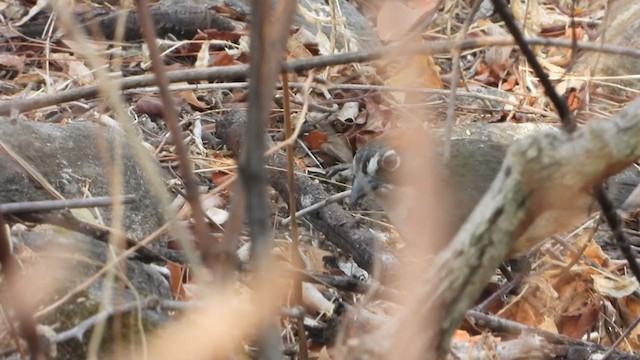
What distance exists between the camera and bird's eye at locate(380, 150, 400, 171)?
435 centimetres

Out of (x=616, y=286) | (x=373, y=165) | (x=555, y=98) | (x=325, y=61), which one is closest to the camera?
(x=555, y=98)

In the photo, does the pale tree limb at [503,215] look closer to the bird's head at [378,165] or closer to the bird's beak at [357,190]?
the bird's beak at [357,190]

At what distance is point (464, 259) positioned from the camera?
1378mm

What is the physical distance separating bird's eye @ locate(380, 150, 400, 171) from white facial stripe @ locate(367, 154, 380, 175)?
0.10 ft

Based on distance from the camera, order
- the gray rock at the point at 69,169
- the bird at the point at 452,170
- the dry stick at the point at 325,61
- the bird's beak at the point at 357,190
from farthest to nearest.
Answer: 1. the bird at the point at 452,170
2. the bird's beak at the point at 357,190
3. the gray rock at the point at 69,169
4. the dry stick at the point at 325,61

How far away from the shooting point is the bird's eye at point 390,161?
14.3 ft

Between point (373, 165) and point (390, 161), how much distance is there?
90 millimetres

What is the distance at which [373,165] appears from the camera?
4.34 metres

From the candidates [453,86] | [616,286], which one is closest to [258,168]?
[453,86]

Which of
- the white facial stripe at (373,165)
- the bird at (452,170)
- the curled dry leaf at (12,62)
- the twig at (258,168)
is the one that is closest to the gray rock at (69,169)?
the bird at (452,170)

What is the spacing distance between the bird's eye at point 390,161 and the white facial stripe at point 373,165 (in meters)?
0.03

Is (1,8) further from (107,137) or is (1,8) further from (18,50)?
(107,137)

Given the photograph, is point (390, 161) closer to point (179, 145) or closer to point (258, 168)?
point (179, 145)

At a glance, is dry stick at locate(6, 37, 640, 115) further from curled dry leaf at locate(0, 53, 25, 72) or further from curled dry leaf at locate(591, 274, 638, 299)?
curled dry leaf at locate(0, 53, 25, 72)
